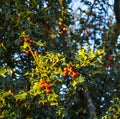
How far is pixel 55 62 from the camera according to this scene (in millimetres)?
3637

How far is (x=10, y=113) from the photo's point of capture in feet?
12.2

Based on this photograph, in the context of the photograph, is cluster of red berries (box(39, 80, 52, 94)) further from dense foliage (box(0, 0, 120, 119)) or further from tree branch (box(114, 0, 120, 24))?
tree branch (box(114, 0, 120, 24))

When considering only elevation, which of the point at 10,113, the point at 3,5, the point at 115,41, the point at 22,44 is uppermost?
the point at 115,41

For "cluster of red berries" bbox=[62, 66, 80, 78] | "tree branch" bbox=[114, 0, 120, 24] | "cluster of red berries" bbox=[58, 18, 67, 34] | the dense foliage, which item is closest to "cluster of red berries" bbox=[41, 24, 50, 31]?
the dense foliage

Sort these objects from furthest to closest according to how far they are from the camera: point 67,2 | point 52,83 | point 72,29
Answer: point 72,29 < point 67,2 < point 52,83

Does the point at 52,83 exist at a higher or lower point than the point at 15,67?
lower

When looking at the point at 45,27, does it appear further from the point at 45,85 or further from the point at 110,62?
the point at 45,85

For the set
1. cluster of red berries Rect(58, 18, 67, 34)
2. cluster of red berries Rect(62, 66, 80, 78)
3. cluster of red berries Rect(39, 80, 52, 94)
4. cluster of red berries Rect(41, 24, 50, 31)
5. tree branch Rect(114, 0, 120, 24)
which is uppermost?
tree branch Rect(114, 0, 120, 24)

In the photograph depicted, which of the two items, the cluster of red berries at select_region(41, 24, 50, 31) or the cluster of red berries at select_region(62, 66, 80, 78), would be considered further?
the cluster of red berries at select_region(41, 24, 50, 31)

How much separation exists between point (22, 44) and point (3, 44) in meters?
0.32

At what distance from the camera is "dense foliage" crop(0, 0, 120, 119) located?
142 inches

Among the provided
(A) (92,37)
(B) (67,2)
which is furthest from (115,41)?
(B) (67,2)

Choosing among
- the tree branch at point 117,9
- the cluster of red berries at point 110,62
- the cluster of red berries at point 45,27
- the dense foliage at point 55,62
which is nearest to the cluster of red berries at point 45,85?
the dense foliage at point 55,62

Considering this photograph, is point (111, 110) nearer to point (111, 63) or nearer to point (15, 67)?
point (15, 67)
